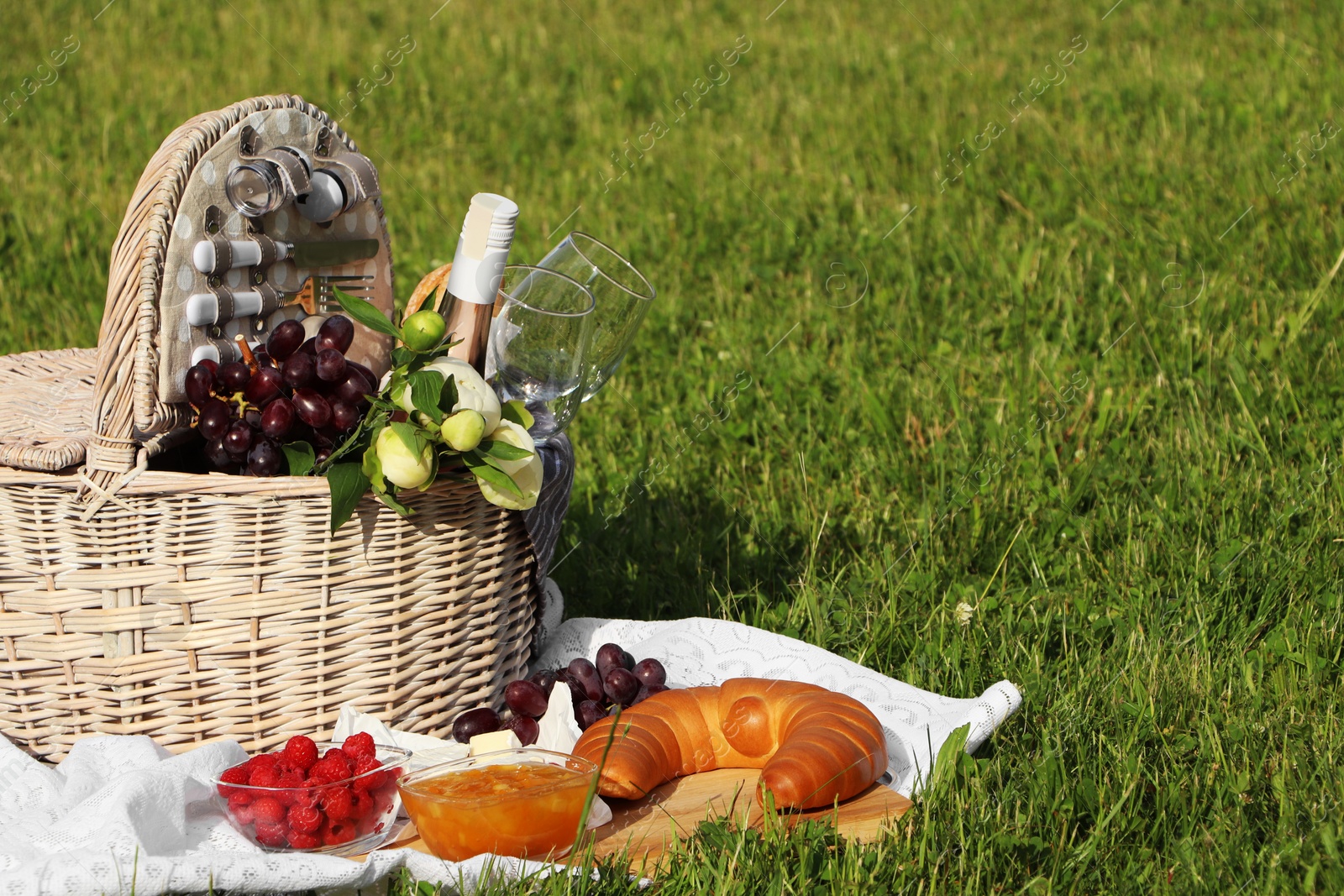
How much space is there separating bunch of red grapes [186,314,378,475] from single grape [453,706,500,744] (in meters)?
0.55

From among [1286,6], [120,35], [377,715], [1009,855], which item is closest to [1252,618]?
[1009,855]

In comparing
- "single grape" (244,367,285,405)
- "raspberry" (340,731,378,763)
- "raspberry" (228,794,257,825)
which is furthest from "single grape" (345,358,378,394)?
"raspberry" (228,794,257,825)

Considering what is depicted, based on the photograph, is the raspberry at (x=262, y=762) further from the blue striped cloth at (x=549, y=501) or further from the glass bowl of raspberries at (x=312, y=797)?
the blue striped cloth at (x=549, y=501)

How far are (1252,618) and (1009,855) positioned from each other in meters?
1.09

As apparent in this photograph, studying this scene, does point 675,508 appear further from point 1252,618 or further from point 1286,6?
point 1286,6

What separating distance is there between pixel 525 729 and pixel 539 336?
0.71 metres

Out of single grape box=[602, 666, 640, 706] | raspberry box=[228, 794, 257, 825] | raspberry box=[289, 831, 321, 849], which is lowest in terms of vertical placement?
single grape box=[602, 666, 640, 706]

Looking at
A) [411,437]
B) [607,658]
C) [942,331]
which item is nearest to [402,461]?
[411,437]

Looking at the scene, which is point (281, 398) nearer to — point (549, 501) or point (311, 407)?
point (311, 407)

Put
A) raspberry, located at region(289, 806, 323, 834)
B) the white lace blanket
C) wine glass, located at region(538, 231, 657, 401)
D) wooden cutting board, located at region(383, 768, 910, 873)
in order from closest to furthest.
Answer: the white lace blanket
raspberry, located at region(289, 806, 323, 834)
wooden cutting board, located at region(383, 768, 910, 873)
wine glass, located at region(538, 231, 657, 401)

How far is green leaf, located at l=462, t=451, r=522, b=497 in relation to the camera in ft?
6.87

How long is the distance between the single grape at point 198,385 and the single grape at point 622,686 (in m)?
0.89

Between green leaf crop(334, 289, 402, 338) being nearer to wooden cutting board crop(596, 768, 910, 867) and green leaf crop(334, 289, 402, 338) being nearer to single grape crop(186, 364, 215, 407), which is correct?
single grape crop(186, 364, 215, 407)

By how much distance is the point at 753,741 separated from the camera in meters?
2.20
